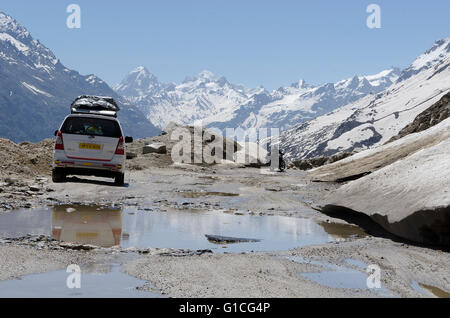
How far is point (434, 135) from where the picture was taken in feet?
62.4

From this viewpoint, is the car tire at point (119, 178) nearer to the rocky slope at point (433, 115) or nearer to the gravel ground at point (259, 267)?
the gravel ground at point (259, 267)

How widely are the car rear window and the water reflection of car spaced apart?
4.92m

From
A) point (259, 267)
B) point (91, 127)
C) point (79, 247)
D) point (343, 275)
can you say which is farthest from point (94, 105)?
point (343, 275)

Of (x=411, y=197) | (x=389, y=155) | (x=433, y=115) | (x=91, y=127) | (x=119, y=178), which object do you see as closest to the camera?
(x=411, y=197)

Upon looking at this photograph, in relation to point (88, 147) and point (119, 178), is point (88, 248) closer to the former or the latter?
point (88, 147)

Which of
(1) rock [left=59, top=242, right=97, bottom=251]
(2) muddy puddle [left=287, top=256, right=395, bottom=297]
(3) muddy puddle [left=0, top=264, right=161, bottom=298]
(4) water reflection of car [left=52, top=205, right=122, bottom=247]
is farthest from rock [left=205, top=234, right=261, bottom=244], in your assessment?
(3) muddy puddle [left=0, top=264, right=161, bottom=298]

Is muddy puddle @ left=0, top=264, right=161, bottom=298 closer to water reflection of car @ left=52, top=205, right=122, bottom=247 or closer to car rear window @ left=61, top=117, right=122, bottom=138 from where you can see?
water reflection of car @ left=52, top=205, right=122, bottom=247

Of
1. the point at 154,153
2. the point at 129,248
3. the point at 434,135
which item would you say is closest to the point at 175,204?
the point at 129,248

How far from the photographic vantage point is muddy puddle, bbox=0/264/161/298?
4.91 m

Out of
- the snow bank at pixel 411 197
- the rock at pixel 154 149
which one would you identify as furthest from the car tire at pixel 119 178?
the rock at pixel 154 149

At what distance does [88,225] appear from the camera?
9.57m

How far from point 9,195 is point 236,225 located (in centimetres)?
579

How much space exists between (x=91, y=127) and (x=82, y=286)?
39.8 ft
